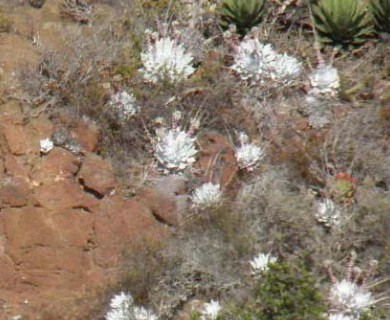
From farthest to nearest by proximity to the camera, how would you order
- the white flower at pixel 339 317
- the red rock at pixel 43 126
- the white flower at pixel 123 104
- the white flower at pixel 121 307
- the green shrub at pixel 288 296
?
the white flower at pixel 123 104 → the red rock at pixel 43 126 → the white flower at pixel 121 307 → the white flower at pixel 339 317 → the green shrub at pixel 288 296

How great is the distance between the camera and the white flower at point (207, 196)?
555 cm

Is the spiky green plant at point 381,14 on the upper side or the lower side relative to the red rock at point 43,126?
upper

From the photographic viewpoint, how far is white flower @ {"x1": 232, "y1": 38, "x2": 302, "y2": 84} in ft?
20.0

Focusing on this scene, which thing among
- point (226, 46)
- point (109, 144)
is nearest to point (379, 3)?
point (226, 46)

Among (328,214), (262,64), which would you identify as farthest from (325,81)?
(328,214)

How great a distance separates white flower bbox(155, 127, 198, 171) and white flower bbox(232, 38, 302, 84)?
69 centimetres

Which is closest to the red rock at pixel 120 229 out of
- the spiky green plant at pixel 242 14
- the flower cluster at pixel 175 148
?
the flower cluster at pixel 175 148

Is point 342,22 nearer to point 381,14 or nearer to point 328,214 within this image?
point 381,14

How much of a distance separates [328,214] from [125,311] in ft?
4.60

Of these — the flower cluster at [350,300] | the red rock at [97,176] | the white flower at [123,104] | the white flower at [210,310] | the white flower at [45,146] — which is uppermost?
the white flower at [123,104]

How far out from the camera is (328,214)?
5457 millimetres

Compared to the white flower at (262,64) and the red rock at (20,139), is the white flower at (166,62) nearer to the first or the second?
the white flower at (262,64)

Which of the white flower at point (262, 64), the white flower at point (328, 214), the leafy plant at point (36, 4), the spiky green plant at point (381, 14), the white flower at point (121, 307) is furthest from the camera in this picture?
the leafy plant at point (36, 4)

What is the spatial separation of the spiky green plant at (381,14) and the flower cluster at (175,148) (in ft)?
5.30
